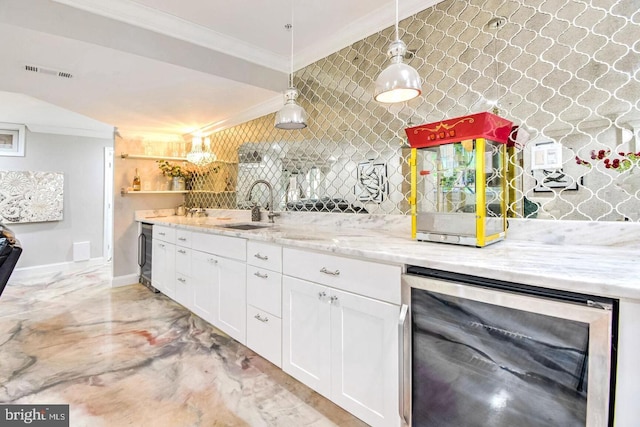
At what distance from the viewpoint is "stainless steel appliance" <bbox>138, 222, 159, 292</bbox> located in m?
3.81

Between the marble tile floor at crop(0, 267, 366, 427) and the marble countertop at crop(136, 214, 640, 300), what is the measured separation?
887 millimetres

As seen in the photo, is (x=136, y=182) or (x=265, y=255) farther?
(x=136, y=182)

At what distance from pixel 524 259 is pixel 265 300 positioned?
4.74 feet

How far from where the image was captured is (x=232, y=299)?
2311 millimetres

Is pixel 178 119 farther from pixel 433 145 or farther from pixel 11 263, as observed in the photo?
pixel 433 145

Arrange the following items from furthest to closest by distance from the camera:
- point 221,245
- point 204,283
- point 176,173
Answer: point 176,173
point 204,283
point 221,245

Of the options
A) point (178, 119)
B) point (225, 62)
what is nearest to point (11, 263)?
point (225, 62)

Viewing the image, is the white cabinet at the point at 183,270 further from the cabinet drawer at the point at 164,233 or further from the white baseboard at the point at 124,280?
the white baseboard at the point at 124,280

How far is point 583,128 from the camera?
1.45 meters

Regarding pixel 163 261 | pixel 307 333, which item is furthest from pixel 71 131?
pixel 307 333

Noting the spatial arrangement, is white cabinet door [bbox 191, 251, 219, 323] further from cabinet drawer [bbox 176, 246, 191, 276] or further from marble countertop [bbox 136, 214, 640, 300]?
marble countertop [bbox 136, 214, 640, 300]

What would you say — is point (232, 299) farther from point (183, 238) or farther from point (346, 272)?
point (346, 272)

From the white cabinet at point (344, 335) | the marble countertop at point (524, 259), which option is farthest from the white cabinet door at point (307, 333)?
the marble countertop at point (524, 259)

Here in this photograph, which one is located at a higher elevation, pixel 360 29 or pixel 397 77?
pixel 360 29
